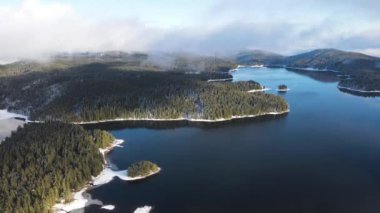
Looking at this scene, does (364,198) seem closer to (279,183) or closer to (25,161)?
(279,183)

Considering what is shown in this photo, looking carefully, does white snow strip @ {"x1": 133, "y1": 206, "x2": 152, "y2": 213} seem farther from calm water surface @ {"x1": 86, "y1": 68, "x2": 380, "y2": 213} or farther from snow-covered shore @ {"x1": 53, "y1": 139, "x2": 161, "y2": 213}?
snow-covered shore @ {"x1": 53, "y1": 139, "x2": 161, "y2": 213}

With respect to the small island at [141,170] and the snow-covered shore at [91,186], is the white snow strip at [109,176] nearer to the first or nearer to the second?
the snow-covered shore at [91,186]

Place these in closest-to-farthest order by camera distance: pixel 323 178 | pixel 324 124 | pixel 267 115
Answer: pixel 323 178, pixel 324 124, pixel 267 115

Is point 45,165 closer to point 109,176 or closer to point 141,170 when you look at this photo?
point 109,176

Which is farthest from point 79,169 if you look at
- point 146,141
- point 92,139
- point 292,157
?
point 292,157

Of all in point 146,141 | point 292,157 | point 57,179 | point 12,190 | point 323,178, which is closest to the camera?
point 12,190

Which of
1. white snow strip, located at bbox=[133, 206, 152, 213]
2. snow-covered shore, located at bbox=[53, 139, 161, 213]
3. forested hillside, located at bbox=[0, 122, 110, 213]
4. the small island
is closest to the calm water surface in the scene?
white snow strip, located at bbox=[133, 206, 152, 213]

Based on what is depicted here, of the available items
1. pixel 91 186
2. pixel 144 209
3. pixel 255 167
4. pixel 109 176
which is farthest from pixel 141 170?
pixel 255 167
